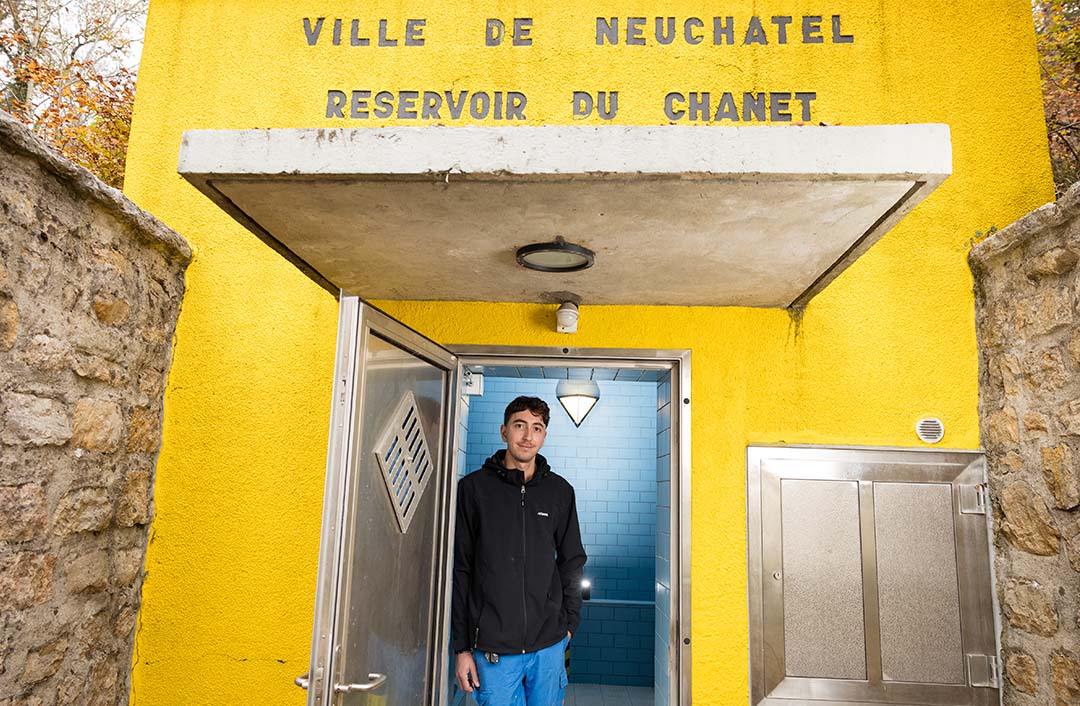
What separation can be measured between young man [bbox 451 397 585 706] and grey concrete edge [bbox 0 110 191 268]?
1.48 m

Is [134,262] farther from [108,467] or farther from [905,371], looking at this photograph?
[905,371]

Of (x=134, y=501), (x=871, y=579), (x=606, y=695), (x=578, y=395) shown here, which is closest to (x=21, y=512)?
(x=134, y=501)

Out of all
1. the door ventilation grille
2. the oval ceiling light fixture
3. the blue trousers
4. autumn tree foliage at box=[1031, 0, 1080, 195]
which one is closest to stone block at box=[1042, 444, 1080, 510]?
the oval ceiling light fixture

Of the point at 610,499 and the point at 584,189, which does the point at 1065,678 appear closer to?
the point at 584,189

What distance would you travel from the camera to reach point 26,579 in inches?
78.2

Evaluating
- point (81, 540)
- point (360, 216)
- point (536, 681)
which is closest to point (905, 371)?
point (536, 681)

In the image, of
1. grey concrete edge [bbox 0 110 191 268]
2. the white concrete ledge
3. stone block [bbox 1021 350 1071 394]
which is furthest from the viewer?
stone block [bbox 1021 350 1071 394]

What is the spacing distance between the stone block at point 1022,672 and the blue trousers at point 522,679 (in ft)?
5.37

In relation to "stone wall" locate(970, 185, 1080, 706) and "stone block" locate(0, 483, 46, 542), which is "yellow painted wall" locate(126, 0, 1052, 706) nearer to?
"stone wall" locate(970, 185, 1080, 706)

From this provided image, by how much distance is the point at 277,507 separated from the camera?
2828mm

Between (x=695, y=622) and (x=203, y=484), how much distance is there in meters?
1.96

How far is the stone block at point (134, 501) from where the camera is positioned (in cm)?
253

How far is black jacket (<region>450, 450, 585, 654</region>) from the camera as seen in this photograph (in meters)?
2.93

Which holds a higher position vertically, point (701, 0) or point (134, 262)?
point (701, 0)
